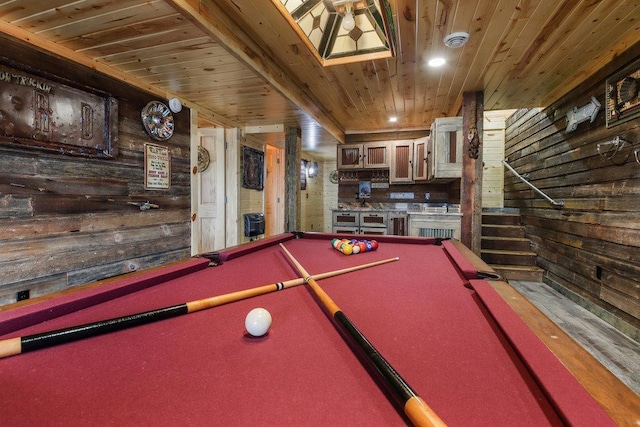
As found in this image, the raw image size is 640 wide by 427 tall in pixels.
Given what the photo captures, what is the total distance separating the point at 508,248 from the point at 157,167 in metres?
4.51

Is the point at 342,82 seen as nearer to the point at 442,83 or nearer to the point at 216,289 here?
the point at 442,83

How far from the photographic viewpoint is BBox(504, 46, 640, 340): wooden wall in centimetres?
238

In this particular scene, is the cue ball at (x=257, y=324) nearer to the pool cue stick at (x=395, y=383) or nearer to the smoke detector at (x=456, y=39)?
the pool cue stick at (x=395, y=383)

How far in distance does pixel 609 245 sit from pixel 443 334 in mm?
2821

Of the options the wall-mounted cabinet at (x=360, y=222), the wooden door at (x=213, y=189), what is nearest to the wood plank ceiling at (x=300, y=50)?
the wooden door at (x=213, y=189)

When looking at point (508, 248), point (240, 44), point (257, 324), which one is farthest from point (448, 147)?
point (257, 324)

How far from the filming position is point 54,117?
205 centimetres

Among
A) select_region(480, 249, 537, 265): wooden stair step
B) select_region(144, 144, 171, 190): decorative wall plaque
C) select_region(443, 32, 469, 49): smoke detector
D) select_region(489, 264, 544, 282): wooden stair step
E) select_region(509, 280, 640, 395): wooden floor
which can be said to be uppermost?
select_region(443, 32, 469, 49): smoke detector

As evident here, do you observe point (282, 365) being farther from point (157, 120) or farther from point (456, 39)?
point (157, 120)

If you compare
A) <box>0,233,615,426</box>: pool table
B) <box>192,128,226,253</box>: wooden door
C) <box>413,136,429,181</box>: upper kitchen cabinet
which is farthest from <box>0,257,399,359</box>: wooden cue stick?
<box>413,136,429,181</box>: upper kitchen cabinet

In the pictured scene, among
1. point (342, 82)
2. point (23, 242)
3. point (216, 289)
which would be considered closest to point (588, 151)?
point (342, 82)

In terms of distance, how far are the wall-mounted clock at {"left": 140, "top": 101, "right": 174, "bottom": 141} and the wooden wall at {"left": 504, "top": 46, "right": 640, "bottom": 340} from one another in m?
4.08

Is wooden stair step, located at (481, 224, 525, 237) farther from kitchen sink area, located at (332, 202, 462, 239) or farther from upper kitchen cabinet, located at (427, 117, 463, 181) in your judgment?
upper kitchen cabinet, located at (427, 117, 463, 181)

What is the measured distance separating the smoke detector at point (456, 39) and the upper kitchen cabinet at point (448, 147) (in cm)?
142
